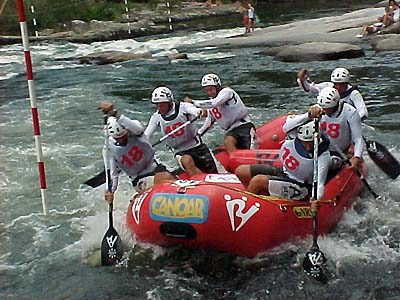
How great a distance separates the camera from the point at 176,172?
309 inches

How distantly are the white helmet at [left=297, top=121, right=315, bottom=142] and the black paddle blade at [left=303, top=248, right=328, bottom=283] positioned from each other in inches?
43.7

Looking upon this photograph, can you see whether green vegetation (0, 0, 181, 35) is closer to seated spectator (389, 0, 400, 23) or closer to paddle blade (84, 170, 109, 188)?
seated spectator (389, 0, 400, 23)

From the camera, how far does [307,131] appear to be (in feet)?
20.9

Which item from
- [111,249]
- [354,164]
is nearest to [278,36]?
[354,164]

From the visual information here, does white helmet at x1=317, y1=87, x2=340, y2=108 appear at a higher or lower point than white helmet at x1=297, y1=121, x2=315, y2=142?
higher

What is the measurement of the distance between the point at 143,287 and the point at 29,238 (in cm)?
205

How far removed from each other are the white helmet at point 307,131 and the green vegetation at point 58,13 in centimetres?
2460

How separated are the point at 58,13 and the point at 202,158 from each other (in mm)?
26505

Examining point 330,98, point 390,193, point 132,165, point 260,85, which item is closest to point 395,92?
point 260,85

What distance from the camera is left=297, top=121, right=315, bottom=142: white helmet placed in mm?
6363

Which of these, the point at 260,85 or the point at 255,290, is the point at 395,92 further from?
the point at 255,290

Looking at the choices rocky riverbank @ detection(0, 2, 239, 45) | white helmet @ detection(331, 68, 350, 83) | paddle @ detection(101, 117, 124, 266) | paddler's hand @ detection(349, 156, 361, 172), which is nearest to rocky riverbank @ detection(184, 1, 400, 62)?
rocky riverbank @ detection(0, 2, 239, 45)

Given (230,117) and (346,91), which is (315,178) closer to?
(346,91)

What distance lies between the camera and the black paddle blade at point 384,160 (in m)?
8.41
